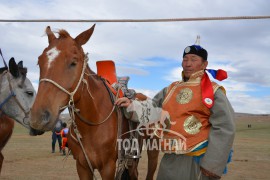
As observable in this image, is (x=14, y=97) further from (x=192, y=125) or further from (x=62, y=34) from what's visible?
(x=192, y=125)

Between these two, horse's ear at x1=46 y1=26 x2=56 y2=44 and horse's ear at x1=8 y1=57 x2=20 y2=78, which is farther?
horse's ear at x1=8 y1=57 x2=20 y2=78

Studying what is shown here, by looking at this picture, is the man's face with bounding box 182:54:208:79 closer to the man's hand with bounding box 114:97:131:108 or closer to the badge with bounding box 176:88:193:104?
the badge with bounding box 176:88:193:104

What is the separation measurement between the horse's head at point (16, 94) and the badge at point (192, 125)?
3.36 meters

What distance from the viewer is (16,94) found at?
5668 mm

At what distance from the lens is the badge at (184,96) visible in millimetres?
3195

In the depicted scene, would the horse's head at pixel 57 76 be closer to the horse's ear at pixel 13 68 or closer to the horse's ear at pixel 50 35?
the horse's ear at pixel 50 35

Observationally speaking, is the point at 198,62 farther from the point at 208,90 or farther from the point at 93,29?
the point at 93,29

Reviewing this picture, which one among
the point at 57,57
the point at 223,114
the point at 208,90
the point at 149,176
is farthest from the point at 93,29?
the point at 149,176

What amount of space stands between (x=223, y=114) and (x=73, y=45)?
1.66 metres

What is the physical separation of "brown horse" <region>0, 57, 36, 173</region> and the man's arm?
11.8ft

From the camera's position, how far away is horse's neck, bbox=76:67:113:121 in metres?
3.83

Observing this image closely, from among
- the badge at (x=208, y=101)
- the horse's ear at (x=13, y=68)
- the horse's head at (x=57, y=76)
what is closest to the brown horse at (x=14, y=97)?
the horse's ear at (x=13, y=68)

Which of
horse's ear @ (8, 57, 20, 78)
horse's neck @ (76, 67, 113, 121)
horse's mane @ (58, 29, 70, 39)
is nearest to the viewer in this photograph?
horse's mane @ (58, 29, 70, 39)

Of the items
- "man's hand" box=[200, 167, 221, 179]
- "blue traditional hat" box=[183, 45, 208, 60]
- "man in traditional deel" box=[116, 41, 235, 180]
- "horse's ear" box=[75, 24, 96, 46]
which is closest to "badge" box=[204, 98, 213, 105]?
"man in traditional deel" box=[116, 41, 235, 180]
